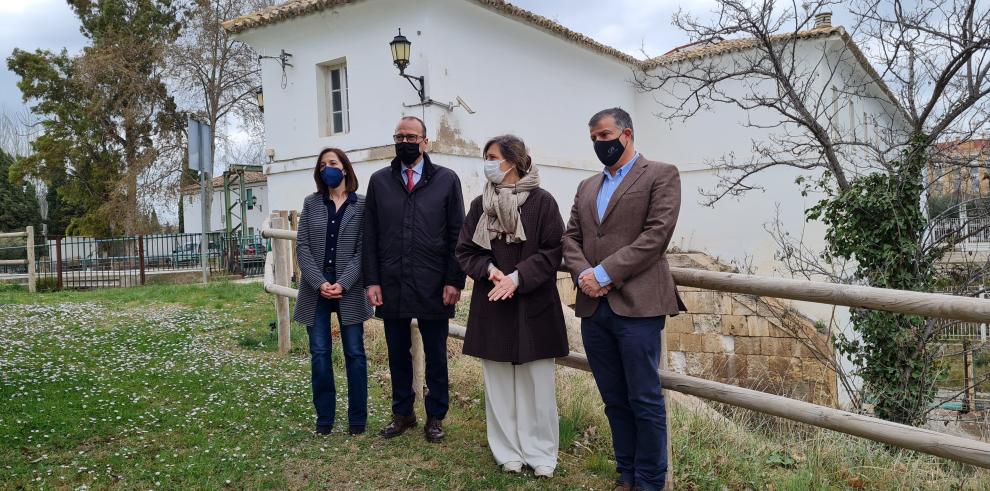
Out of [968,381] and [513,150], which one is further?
[968,381]

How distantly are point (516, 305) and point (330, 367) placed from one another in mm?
1426

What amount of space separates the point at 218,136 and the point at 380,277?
2433cm

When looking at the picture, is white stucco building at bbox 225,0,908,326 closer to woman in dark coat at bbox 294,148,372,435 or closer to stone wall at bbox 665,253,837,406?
stone wall at bbox 665,253,837,406

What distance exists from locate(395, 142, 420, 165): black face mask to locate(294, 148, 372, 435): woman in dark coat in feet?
1.22

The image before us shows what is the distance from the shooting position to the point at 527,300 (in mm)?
3639

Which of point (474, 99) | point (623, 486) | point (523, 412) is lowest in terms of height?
point (623, 486)

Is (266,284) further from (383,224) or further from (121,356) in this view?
(383,224)

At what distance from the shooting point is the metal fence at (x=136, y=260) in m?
15.7

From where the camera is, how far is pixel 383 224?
13.7 feet

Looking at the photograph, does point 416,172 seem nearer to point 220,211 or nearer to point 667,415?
point 667,415

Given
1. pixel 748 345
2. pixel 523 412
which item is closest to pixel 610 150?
pixel 523 412

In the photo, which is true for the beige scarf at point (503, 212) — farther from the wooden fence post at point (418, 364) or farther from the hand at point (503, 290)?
the wooden fence post at point (418, 364)

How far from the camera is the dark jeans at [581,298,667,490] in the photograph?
322cm

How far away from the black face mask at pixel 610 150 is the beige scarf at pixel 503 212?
0.39 meters
